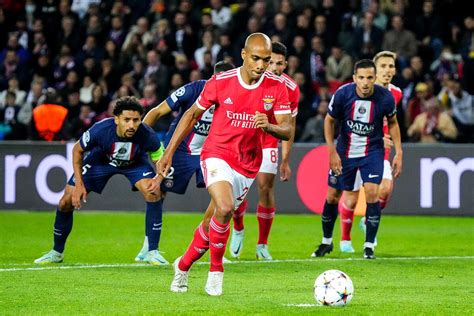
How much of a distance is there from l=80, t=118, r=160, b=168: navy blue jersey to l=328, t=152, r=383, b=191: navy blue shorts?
2.43m

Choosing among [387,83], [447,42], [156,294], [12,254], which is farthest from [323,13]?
[156,294]

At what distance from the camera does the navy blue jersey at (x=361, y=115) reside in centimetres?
1248

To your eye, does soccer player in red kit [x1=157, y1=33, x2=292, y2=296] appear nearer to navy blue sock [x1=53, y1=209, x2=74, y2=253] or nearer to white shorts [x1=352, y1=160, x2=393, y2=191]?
navy blue sock [x1=53, y1=209, x2=74, y2=253]

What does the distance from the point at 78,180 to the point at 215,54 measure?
37.0 feet

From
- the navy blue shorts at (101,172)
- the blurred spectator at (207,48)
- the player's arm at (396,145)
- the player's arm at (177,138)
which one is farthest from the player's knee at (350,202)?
the blurred spectator at (207,48)

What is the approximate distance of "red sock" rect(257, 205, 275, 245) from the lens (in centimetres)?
1231

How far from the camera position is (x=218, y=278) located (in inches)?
348

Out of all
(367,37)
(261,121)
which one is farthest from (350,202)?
(367,37)

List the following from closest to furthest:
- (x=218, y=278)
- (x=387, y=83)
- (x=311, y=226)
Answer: (x=218, y=278) < (x=387, y=83) < (x=311, y=226)

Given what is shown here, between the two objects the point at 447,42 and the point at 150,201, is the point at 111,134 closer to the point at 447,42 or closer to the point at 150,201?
the point at 150,201

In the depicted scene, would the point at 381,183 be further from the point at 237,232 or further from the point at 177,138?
the point at 177,138

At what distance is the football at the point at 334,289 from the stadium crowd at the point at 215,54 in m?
11.4

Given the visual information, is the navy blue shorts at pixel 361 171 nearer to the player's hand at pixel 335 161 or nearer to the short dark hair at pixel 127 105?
the player's hand at pixel 335 161

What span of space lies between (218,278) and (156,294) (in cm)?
54
